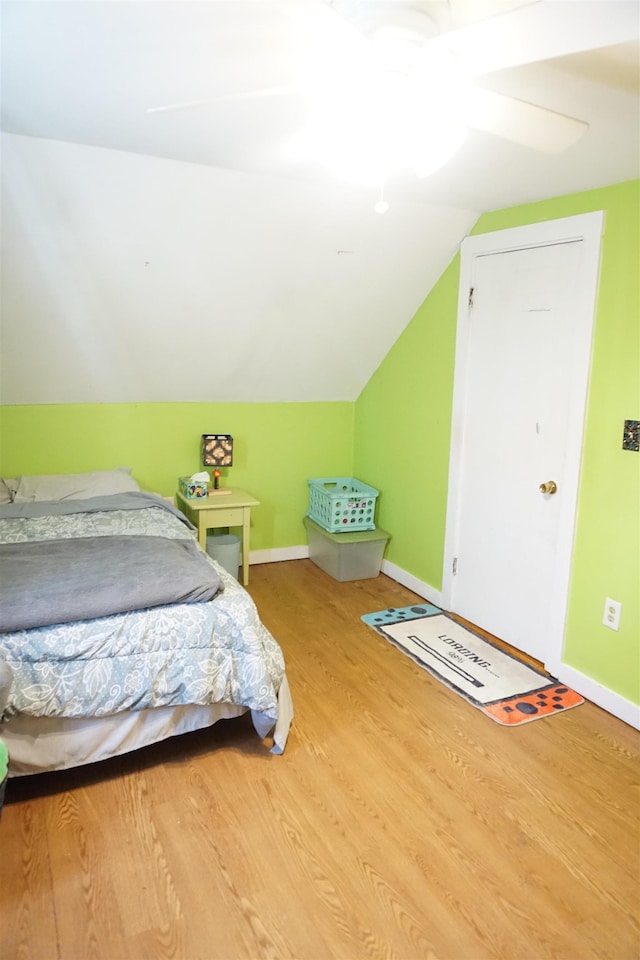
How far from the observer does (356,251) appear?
10.3ft

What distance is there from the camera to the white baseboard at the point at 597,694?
2461 millimetres

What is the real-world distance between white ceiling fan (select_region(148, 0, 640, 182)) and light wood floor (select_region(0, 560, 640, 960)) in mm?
1890

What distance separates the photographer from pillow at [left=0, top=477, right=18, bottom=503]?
3.15 m

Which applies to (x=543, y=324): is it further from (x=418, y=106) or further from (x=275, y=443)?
(x=275, y=443)

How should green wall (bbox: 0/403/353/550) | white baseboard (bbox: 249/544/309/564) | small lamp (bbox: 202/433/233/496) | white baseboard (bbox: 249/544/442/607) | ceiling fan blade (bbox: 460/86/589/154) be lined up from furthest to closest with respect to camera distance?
white baseboard (bbox: 249/544/309/564), small lamp (bbox: 202/433/233/496), white baseboard (bbox: 249/544/442/607), green wall (bbox: 0/403/353/550), ceiling fan blade (bbox: 460/86/589/154)

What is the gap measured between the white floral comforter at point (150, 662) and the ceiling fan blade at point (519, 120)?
5.34ft

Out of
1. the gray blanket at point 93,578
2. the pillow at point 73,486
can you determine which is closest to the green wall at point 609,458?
the gray blanket at point 93,578

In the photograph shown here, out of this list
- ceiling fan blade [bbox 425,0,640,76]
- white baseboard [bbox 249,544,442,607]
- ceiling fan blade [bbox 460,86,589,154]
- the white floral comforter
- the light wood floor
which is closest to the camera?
A: ceiling fan blade [bbox 425,0,640,76]

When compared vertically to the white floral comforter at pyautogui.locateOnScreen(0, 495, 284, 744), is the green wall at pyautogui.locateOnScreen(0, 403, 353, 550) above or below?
above

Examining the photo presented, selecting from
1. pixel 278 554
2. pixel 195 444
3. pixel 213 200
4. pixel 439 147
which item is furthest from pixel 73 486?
pixel 439 147

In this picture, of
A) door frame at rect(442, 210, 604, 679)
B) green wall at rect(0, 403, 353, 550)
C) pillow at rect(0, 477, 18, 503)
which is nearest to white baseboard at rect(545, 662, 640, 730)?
door frame at rect(442, 210, 604, 679)

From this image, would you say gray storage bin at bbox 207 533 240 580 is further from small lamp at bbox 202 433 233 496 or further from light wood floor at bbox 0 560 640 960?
light wood floor at bbox 0 560 640 960

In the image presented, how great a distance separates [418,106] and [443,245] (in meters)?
1.84

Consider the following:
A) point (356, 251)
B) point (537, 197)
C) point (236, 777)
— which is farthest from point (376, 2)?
point (236, 777)
